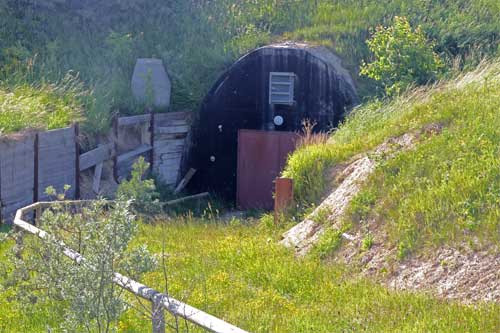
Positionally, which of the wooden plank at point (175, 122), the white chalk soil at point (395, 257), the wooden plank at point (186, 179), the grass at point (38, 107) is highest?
the grass at point (38, 107)

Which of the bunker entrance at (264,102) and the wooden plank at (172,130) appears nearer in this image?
the bunker entrance at (264,102)

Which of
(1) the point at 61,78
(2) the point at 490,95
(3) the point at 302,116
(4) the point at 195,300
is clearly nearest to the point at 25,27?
(1) the point at 61,78

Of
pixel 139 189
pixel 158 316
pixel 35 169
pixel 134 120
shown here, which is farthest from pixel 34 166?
pixel 158 316

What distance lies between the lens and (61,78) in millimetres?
19734

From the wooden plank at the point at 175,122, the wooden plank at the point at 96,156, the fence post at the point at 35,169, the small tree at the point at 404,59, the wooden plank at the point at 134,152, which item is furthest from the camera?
→ the wooden plank at the point at 175,122

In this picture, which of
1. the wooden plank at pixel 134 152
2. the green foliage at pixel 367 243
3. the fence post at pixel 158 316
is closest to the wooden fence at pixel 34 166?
the wooden plank at pixel 134 152

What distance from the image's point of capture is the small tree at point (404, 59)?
17391 mm

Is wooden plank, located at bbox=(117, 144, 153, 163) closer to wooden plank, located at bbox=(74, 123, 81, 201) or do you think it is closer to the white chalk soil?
Answer: wooden plank, located at bbox=(74, 123, 81, 201)

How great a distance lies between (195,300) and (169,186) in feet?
38.4

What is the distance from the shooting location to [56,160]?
15.7m

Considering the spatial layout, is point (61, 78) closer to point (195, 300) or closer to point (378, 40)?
point (378, 40)

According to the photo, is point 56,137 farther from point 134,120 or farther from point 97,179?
point 134,120

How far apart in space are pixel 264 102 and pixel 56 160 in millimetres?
6032

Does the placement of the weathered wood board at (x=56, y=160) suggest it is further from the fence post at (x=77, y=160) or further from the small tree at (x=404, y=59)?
the small tree at (x=404, y=59)
